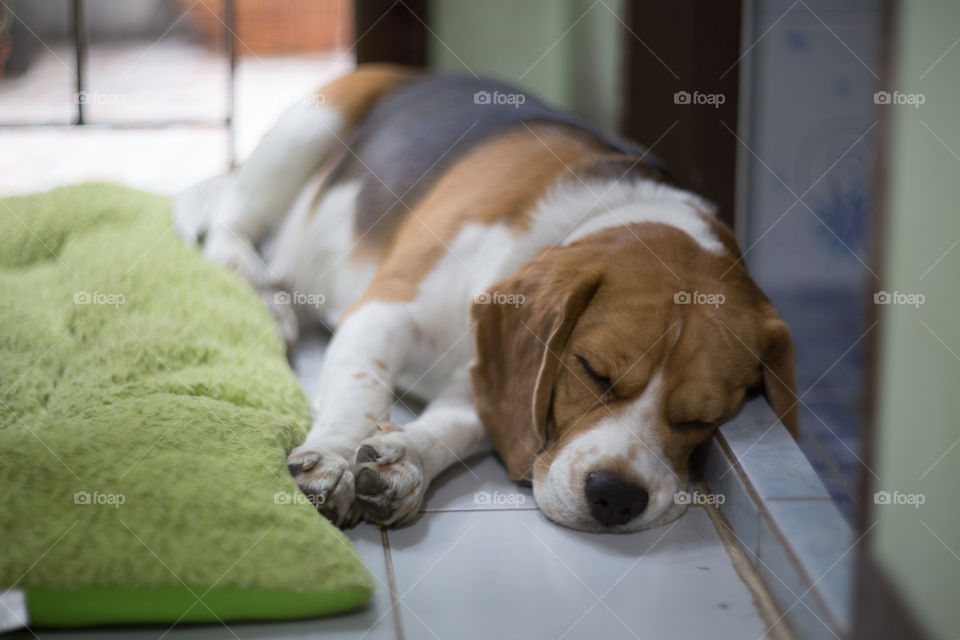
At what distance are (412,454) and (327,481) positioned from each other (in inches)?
8.0

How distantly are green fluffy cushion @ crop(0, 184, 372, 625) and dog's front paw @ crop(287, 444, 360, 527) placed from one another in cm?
5

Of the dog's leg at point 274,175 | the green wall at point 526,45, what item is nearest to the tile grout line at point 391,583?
the dog's leg at point 274,175

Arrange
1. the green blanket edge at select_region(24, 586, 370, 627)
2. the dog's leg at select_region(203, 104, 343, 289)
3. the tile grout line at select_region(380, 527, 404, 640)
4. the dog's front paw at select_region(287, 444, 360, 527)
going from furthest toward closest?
the dog's leg at select_region(203, 104, 343, 289)
the dog's front paw at select_region(287, 444, 360, 527)
the tile grout line at select_region(380, 527, 404, 640)
the green blanket edge at select_region(24, 586, 370, 627)

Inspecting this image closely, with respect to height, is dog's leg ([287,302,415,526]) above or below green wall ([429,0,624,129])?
below

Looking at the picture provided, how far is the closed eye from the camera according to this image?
2.27 m

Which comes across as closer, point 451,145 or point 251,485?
point 251,485

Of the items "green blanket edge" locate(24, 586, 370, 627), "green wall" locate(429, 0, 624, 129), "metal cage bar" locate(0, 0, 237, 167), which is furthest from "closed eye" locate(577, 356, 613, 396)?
"metal cage bar" locate(0, 0, 237, 167)

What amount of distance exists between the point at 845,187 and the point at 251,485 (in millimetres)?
2144

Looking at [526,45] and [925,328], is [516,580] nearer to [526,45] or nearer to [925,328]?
[925,328]

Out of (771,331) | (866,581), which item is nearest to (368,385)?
(771,331)

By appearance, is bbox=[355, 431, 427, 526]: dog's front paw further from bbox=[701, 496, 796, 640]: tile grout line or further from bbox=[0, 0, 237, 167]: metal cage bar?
bbox=[0, 0, 237, 167]: metal cage bar

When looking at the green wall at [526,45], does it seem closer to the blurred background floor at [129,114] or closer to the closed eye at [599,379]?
the blurred background floor at [129,114]

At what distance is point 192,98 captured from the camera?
16.2 feet

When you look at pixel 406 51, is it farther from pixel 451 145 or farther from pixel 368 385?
pixel 368 385
